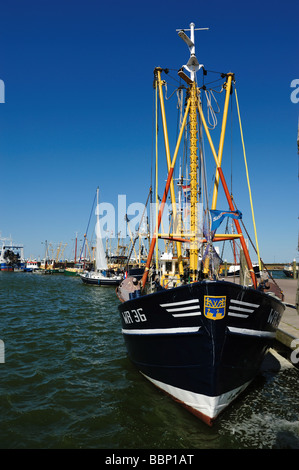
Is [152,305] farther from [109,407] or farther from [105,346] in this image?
[105,346]

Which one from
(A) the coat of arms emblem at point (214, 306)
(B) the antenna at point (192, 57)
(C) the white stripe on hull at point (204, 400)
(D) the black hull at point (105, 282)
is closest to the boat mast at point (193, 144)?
(B) the antenna at point (192, 57)

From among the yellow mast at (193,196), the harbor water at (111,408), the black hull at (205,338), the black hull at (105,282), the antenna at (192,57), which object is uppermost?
the antenna at (192,57)

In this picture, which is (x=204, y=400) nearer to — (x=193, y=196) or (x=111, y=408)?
(x=111, y=408)

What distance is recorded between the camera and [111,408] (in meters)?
7.99

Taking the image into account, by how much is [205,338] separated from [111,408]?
3.30 m

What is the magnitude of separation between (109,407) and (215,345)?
11.3 ft

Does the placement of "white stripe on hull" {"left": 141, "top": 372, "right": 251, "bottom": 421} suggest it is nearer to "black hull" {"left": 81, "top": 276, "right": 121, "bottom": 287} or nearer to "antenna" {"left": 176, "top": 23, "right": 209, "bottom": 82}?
"antenna" {"left": 176, "top": 23, "right": 209, "bottom": 82}

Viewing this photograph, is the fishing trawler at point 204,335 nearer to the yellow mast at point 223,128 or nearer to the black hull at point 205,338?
the black hull at point 205,338

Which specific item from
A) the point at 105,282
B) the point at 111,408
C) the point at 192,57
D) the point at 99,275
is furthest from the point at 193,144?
the point at 99,275

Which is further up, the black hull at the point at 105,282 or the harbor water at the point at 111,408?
the harbor water at the point at 111,408

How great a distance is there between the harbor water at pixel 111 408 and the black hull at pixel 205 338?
20.9 inches

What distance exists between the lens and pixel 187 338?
7.35m

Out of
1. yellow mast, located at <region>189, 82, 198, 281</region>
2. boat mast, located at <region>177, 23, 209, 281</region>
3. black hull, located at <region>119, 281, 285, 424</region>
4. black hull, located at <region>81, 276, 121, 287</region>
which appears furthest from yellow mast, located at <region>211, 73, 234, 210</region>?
black hull, located at <region>81, 276, 121, 287</region>

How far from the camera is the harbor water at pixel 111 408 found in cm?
651
